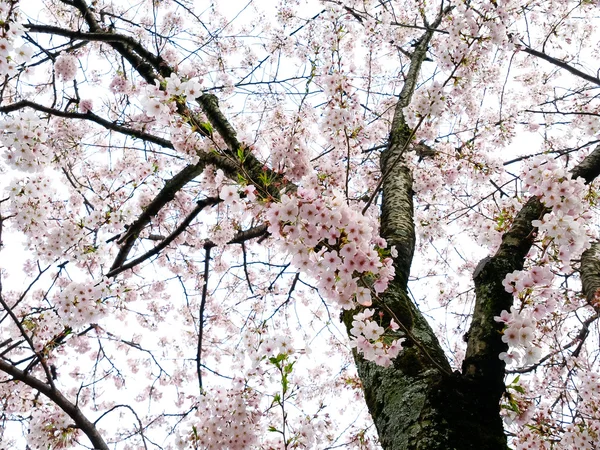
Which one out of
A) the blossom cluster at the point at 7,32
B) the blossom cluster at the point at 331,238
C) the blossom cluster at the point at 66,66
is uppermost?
the blossom cluster at the point at 66,66

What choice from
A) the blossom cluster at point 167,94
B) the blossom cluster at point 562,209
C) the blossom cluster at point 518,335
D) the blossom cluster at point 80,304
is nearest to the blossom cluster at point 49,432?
the blossom cluster at point 80,304

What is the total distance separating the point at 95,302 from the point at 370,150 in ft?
11.0

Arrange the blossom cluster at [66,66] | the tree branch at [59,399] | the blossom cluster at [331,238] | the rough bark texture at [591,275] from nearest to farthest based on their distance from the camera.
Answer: the blossom cluster at [331,238] → the rough bark texture at [591,275] → the tree branch at [59,399] → the blossom cluster at [66,66]

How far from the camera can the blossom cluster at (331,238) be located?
1.55 metres

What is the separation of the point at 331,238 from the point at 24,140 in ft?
8.60

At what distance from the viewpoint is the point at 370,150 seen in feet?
16.9

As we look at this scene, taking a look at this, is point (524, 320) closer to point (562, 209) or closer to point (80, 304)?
point (562, 209)

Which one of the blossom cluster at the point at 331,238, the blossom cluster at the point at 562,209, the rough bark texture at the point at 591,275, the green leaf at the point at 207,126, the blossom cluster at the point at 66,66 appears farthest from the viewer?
the blossom cluster at the point at 66,66

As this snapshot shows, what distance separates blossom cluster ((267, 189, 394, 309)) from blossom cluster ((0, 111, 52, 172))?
240cm

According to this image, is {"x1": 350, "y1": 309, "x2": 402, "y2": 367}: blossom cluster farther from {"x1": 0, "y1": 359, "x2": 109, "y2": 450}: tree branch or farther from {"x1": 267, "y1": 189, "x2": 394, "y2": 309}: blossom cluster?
{"x1": 0, "y1": 359, "x2": 109, "y2": 450}: tree branch

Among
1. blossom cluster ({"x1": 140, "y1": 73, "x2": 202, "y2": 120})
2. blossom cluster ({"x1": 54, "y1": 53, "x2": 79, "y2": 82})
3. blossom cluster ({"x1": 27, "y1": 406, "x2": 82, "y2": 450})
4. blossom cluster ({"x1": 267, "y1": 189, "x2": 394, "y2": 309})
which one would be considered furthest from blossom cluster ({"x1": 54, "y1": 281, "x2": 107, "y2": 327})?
blossom cluster ({"x1": 54, "y1": 53, "x2": 79, "y2": 82})

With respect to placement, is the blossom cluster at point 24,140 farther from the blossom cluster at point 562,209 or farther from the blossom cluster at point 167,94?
the blossom cluster at point 562,209

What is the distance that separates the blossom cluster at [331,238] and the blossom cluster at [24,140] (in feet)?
7.87

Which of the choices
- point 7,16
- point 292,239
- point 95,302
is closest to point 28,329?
point 95,302
